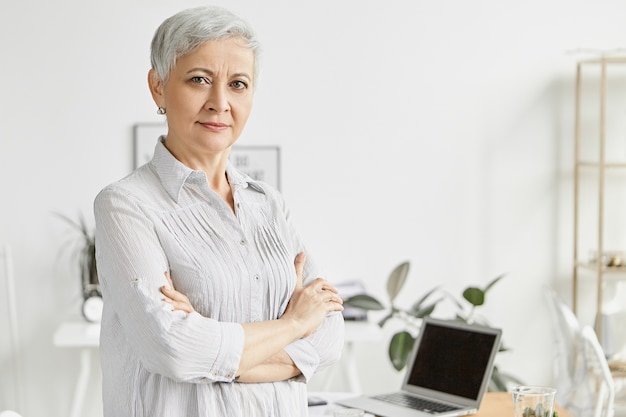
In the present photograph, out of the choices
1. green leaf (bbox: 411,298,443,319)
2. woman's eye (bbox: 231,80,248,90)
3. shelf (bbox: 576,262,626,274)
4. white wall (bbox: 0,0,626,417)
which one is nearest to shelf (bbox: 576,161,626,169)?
white wall (bbox: 0,0,626,417)

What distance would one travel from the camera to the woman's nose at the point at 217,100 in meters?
1.72

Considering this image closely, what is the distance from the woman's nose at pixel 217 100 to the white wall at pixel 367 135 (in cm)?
237

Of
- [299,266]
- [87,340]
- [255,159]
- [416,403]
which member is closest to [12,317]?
[87,340]

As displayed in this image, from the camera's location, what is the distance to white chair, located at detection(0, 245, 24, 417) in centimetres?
388

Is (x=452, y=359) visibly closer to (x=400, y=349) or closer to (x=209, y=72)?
(x=400, y=349)

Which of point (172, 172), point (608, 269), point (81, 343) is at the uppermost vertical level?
point (172, 172)

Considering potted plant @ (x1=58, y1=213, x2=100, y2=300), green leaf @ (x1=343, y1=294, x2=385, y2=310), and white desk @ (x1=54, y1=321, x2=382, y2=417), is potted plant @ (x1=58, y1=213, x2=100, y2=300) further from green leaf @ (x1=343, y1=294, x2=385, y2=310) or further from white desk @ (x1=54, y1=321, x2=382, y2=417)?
green leaf @ (x1=343, y1=294, x2=385, y2=310)

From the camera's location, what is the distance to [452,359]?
8.49 ft

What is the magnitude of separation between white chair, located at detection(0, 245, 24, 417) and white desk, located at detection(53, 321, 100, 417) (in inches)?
10.1

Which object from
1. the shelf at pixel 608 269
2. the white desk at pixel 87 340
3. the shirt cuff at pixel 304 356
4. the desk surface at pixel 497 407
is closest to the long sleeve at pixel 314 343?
the shirt cuff at pixel 304 356

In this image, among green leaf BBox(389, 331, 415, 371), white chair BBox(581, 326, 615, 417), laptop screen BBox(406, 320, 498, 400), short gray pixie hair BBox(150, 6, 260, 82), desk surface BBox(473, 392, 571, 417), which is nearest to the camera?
short gray pixie hair BBox(150, 6, 260, 82)

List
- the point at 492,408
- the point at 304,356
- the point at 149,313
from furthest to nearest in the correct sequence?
the point at 492,408 → the point at 304,356 → the point at 149,313

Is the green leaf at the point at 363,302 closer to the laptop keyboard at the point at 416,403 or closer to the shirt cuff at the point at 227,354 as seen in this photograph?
the laptop keyboard at the point at 416,403

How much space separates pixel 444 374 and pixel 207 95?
3.93 ft
